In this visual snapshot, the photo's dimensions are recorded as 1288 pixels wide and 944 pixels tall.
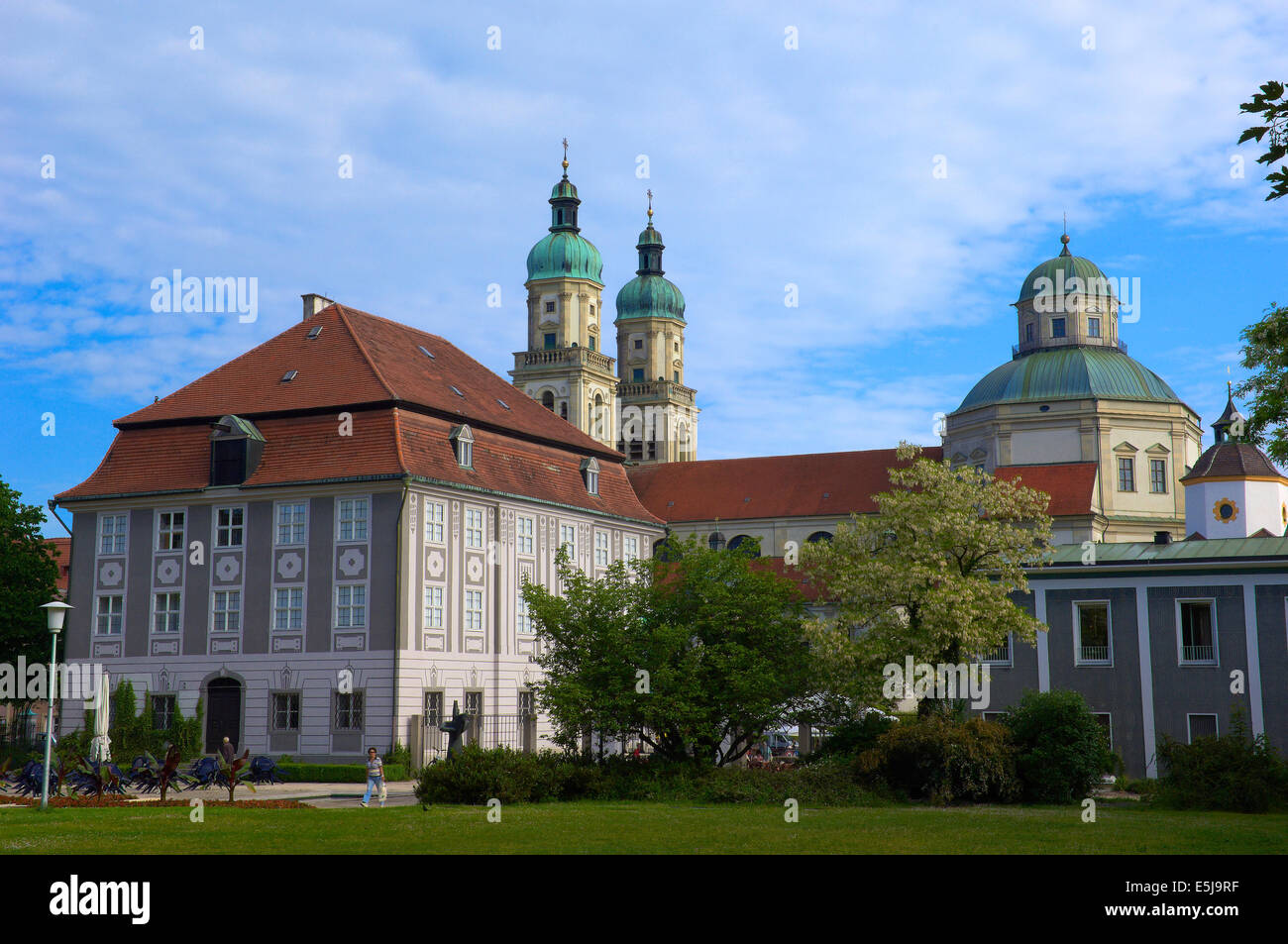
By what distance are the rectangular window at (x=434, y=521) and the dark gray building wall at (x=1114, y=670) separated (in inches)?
751

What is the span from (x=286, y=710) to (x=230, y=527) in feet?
21.1

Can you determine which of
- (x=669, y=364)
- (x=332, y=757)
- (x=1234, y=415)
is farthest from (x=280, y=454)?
(x=669, y=364)

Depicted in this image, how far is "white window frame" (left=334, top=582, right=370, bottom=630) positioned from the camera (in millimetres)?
42406

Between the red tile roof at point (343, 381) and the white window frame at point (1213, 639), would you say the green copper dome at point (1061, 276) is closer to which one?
the red tile roof at point (343, 381)

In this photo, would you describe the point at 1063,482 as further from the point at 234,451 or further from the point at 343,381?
the point at 234,451

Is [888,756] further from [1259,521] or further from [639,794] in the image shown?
[1259,521]

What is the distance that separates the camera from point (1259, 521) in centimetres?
6856

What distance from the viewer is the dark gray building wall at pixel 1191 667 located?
33.4 meters

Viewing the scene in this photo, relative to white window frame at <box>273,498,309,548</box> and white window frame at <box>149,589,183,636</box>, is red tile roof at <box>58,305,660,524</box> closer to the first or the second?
white window frame at <box>273,498,309,548</box>

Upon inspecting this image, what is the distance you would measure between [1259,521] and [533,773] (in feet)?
174

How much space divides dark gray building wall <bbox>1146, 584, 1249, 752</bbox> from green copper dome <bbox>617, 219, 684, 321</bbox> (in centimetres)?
9189

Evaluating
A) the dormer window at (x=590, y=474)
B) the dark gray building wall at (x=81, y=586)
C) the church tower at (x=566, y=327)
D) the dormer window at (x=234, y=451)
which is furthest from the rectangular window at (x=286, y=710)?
the church tower at (x=566, y=327)

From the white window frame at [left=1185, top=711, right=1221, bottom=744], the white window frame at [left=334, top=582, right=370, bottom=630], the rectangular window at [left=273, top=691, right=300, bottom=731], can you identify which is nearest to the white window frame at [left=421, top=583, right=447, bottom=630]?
the white window frame at [left=334, top=582, right=370, bottom=630]

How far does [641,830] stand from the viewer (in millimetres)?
20359
